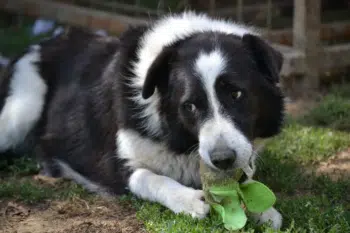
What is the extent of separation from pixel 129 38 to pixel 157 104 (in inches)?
28.4

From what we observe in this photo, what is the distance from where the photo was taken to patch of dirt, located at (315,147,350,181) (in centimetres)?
467

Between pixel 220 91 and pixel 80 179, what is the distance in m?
1.57

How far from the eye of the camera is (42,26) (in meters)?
8.54

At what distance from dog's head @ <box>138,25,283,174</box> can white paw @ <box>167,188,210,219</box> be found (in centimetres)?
31

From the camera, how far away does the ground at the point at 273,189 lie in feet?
11.9

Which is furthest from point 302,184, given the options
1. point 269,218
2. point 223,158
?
point 223,158

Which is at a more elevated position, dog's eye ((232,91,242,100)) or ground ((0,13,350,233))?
dog's eye ((232,91,242,100))

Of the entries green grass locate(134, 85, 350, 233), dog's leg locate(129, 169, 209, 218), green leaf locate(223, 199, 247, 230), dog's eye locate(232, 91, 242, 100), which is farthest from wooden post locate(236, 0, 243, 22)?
green leaf locate(223, 199, 247, 230)

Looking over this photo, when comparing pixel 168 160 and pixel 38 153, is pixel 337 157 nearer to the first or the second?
pixel 168 160

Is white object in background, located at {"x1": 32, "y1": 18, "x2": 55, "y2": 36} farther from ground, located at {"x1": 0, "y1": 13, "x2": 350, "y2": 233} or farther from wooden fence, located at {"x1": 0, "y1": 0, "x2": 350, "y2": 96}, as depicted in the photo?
ground, located at {"x1": 0, "y1": 13, "x2": 350, "y2": 233}

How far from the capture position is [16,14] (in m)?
8.89

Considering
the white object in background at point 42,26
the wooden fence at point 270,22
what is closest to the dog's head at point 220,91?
the wooden fence at point 270,22

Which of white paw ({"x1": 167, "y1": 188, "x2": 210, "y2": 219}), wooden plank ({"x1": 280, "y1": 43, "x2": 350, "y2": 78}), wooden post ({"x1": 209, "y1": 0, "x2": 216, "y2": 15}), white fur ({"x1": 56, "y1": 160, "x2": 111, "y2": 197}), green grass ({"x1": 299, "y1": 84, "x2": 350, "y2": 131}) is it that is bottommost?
white fur ({"x1": 56, "y1": 160, "x2": 111, "y2": 197})

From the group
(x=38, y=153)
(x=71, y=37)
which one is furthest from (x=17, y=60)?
(x=38, y=153)
